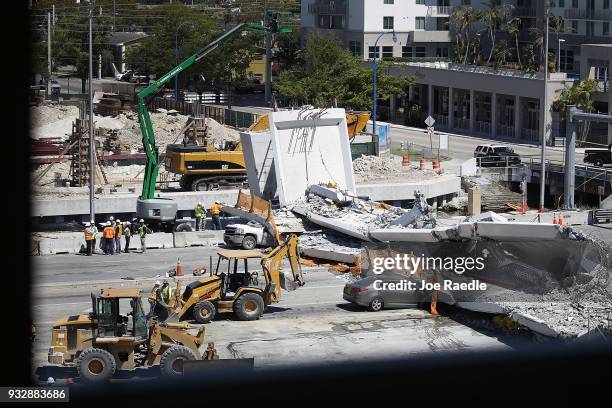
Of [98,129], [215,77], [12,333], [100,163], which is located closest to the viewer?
[12,333]

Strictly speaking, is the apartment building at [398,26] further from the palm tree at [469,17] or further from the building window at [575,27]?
the building window at [575,27]

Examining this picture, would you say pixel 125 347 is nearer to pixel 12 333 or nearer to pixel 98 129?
pixel 12 333

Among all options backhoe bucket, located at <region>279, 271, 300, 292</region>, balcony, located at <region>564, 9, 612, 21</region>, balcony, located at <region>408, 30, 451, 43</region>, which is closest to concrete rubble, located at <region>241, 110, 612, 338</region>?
backhoe bucket, located at <region>279, 271, 300, 292</region>

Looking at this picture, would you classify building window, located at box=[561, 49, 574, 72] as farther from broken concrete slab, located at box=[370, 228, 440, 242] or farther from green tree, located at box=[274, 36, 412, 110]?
broken concrete slab, located at box=[370, 228, 440, 242]

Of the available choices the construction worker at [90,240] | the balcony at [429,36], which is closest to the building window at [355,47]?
the balcony at [429,36]

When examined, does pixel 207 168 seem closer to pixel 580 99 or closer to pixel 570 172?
pixel 570 172

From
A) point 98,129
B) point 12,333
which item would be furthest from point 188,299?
point 98,129

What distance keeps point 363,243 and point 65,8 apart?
203ft

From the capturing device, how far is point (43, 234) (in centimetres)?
3112

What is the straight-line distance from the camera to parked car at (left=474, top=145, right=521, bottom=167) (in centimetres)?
4384

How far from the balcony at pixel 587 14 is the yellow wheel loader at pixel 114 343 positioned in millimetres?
50670

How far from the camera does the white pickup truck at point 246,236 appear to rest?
28422 millimetres

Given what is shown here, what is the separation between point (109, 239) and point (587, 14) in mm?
41929

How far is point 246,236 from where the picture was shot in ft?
93.6
